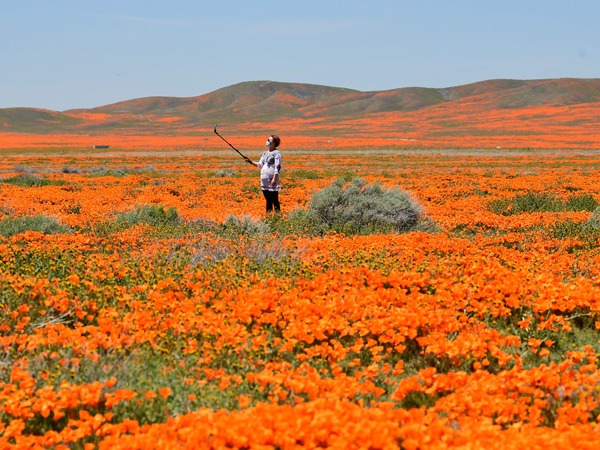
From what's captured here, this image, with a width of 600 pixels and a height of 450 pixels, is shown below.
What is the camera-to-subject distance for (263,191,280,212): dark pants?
1407 centimetres

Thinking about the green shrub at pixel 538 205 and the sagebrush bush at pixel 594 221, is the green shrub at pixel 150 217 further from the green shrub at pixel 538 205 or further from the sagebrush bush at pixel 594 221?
the green shrub at pixel 538 205

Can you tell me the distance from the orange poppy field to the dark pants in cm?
239

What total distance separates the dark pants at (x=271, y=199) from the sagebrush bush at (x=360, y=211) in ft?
2.16

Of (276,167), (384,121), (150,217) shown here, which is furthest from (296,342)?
(384,121)

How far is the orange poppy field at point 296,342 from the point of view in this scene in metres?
3.94

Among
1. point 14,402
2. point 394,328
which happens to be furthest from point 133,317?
point 394,328

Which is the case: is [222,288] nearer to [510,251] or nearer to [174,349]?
[174,349]

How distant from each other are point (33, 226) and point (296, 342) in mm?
7944

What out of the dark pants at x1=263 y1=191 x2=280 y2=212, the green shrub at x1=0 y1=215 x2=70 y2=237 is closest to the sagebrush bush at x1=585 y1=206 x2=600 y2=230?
the dark pants at x1=263 y1=191 x2=280 y2=212

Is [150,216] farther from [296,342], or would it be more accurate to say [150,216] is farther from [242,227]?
[296,342]

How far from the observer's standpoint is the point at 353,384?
4.61 meters

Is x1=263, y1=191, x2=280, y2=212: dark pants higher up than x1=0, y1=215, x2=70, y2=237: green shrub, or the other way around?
x1=263, y1=191, x2=280, y2=212: dark pants

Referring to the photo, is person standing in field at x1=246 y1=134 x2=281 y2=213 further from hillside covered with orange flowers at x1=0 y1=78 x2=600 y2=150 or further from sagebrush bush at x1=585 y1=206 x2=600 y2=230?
hillside covered with orange flowers at x1=0 y1=78 x2=600 y2=150

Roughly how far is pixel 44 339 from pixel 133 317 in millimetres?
893
